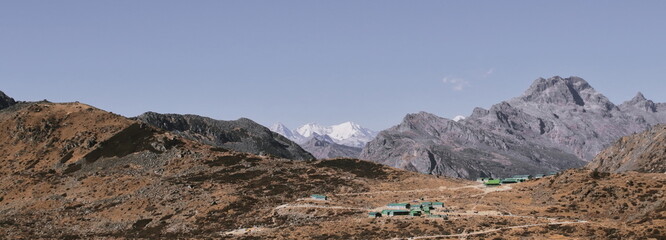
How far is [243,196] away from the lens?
335ft

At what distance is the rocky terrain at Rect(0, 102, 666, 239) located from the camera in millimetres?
75812

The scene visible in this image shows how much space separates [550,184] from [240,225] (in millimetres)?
53789

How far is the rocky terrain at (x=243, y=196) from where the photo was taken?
7581 centimetres

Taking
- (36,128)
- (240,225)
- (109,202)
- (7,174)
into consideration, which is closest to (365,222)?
(240,225)

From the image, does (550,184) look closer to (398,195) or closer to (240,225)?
(398,195)

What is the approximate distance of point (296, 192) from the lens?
10562 centimetres

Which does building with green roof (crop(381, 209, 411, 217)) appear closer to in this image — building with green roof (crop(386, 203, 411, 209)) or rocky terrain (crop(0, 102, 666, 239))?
rocky terrain (crop(0, 102, 666, 239))

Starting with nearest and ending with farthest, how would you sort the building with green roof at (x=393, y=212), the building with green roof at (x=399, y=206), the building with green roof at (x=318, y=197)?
the building with green roof at (x=393, y=212), the building with green roof at (x=399, y=206), the building with green roof at (x=318, y=197)

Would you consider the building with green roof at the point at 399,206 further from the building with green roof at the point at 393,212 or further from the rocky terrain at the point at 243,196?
the building with green roof at the point at 393,212

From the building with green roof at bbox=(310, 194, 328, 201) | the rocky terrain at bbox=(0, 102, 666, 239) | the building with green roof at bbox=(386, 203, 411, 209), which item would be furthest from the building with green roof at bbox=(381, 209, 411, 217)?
the building with green roof at bbox=(310, 194, 328, 201)

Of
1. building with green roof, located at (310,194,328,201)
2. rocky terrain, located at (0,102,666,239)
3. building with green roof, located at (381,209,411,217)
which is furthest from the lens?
building with green roof, located at (310,194,328,201)

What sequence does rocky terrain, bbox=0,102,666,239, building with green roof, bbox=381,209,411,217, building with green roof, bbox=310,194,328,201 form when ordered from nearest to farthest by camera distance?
rocky terrain, bbox=0,102,666,239 < building with green roof, bbox=381,209,411,217 < building with green roof, bbox=310,194,328,201

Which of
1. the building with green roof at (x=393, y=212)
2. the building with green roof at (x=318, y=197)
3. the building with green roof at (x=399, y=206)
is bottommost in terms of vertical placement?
the building with green roof at (x=393, y=212)

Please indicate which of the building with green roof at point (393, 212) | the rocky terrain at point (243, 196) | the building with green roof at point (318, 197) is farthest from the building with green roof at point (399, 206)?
the building with green roof at point (318, 197)
